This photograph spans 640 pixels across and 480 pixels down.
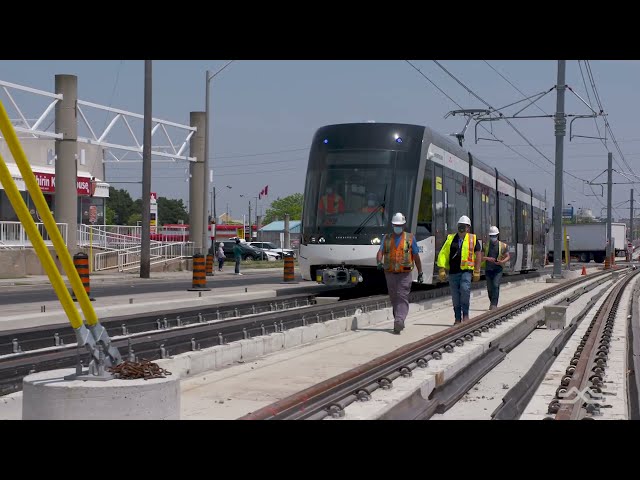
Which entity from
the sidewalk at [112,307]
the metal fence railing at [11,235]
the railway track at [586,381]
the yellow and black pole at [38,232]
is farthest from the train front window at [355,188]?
the metal fence railing at [11,235]

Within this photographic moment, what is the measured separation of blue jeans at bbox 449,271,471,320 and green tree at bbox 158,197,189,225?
5749 inches

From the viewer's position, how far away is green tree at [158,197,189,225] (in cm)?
16375

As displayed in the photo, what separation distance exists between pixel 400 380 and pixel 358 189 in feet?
35.8

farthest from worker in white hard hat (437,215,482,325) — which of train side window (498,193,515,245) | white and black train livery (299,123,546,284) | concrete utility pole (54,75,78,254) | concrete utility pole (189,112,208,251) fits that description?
concrete utility pole (189,112,208,251)

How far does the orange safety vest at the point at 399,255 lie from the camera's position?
1423 cm

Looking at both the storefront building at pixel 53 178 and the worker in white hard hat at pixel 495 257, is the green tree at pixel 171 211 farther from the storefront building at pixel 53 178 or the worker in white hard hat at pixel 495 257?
the worker in white hard hat at pixel 495 257

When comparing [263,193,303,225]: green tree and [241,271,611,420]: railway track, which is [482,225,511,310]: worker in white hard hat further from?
[263,193,303,225]: green tree

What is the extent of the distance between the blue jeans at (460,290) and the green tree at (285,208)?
16113 centimetres

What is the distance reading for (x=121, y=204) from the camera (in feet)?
515

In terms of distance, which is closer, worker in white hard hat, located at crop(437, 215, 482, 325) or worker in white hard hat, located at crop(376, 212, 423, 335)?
worker in white hard hat, located at crop(376, 212, 423, 335)

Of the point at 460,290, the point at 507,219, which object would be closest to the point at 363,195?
the point at 460,290
